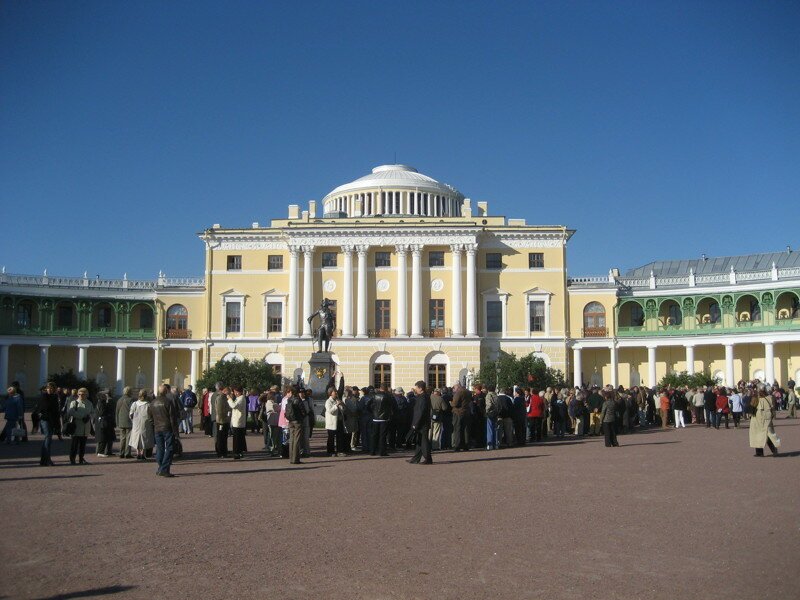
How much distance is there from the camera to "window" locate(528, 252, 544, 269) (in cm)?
5706

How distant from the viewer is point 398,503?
12180mm

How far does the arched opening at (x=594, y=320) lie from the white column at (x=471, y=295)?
26.7 feet

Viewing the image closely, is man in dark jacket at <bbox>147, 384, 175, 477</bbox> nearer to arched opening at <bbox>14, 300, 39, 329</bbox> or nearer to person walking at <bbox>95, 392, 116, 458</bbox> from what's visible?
person walking at <bbox>95, 392, 116, 458</bbox>

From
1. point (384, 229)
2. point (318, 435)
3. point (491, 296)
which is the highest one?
point (384, 229)

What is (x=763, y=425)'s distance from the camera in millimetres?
18203

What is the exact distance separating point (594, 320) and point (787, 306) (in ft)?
41.1

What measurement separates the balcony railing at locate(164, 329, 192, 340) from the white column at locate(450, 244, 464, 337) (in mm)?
18812

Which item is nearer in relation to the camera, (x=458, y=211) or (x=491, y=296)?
(x=491, y=296)

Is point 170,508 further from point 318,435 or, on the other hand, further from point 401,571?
point 318,435

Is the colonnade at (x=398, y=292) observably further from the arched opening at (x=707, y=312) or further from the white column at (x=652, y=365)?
the arched opening at (x=707, y=312)

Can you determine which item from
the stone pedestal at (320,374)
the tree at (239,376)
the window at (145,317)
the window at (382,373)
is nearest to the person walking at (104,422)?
the stone pedestal at (320,374)

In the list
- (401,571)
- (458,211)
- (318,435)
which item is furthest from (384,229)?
(401,571)

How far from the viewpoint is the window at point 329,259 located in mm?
56719

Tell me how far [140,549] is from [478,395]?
15260 millimetres
